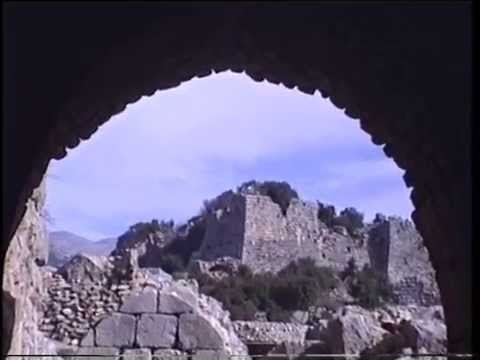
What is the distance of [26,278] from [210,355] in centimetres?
358

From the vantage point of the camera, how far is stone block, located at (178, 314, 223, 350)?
1330 centimetres

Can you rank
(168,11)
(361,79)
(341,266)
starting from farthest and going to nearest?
(341,266) < (361,79) < (168,11)

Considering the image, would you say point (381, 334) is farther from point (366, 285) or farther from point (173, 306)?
point (366, 285)

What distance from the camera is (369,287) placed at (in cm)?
Result: 3075

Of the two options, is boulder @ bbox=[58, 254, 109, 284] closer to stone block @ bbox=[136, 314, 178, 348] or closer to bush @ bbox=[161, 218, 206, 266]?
stone block @ bbox=[136, 314, 178, 348]

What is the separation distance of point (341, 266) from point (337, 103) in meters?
27.0

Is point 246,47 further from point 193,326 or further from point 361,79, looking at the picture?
point 193,326

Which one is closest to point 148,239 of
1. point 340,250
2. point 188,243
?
point 188,243

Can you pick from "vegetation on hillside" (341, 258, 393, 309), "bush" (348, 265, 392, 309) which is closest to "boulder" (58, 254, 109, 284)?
"vegetation on hillside" (341, 258, 393, 309)

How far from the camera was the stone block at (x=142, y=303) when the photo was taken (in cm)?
1352

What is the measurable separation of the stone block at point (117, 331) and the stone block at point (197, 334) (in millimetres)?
594

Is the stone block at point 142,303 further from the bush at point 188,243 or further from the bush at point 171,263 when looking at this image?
the bush at point 188,243

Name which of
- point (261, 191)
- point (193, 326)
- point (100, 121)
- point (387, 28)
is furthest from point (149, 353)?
point (261, 191)

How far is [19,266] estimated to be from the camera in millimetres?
9023
